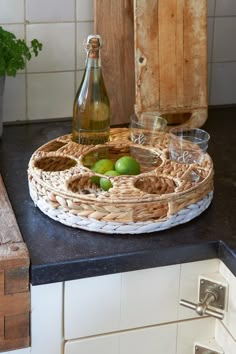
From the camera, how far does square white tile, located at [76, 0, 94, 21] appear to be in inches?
63.2

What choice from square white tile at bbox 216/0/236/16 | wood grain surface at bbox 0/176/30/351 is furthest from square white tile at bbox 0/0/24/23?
wood grain surface at bbox 0/176/30/351

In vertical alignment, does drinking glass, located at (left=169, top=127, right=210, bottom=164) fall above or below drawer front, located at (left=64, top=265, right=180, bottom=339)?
above

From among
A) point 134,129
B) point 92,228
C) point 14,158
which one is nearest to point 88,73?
point 134,129

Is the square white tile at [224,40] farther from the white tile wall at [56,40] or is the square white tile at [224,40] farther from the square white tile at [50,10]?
the square white tile at [50,10]

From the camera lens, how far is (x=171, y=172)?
1.25m

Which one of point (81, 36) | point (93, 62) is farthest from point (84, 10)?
point (93, 62)

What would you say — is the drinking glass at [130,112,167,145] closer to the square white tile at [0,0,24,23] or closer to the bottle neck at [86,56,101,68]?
the bottle neck at [86,56,101,68]

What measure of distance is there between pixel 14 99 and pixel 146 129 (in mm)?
394

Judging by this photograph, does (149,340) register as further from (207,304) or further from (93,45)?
(93,45)

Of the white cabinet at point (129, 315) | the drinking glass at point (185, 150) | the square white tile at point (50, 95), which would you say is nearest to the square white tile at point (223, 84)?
the square white tile at point (50, 95)

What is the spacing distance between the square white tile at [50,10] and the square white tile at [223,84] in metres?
0.40

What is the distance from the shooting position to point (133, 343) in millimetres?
1189

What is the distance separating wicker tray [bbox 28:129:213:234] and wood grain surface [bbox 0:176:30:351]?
0.34ft

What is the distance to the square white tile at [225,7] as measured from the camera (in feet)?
5.60
